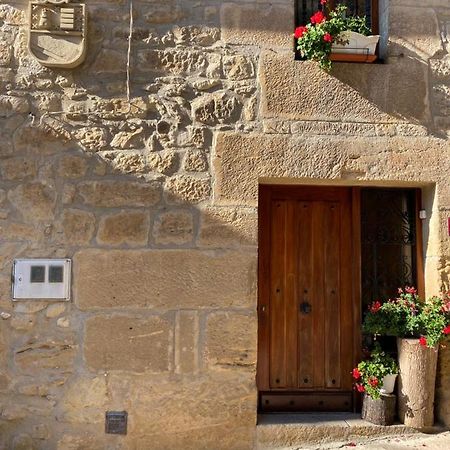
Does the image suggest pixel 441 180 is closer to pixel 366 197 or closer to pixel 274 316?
pixel 366 197

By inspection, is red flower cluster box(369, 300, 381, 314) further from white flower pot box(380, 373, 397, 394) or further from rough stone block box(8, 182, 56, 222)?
rough stone block box(8, 182, 56, 222)

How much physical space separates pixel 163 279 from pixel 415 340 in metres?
1.65

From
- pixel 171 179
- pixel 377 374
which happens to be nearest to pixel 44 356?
pixel 171 179

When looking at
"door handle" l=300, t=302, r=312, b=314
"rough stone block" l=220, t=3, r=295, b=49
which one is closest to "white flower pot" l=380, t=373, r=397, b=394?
"door handle" l=300, t=302, r=312, b=314

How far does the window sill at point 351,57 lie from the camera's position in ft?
12.6

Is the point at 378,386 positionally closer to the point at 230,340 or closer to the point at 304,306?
the point at 304,306

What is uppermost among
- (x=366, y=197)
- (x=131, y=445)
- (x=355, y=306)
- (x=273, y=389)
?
(x=366, y=197)

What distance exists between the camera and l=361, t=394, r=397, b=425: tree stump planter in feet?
12.0

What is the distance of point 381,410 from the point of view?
366 cm

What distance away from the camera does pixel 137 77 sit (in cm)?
373

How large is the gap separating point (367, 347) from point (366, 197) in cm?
106

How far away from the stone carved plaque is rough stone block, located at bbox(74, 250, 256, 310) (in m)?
1.25

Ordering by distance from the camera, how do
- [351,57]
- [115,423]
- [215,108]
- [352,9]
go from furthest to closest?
1. [352,9]
2. [351,57]
3. [215,108]
4. [115,423]

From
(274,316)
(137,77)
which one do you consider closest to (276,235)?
(274,316)
